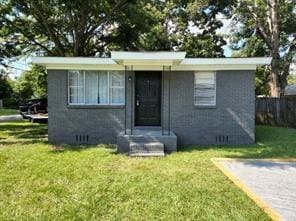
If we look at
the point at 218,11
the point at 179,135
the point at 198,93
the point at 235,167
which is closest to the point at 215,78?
the point at 198,93

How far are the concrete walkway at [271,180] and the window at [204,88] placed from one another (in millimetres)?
3500

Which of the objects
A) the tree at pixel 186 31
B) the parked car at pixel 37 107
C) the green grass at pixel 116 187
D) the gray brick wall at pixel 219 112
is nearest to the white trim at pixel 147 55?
the gray brick wall at pixel 219 112

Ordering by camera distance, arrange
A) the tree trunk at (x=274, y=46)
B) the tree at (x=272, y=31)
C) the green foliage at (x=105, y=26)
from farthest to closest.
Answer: the tree at (x=272, y=31), the tree trunk at (x=274, y=46), the green foliage at (x=105, y=26)

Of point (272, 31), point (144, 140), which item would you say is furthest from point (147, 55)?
point (272, 31)

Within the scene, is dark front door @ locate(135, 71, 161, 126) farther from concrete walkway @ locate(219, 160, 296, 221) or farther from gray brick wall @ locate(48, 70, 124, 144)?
concrete walkway @ locate(219, 160, 296, 221)

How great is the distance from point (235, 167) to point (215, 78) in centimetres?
451

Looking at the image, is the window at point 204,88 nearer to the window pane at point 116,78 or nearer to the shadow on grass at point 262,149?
the shadow on grass at point 262,149

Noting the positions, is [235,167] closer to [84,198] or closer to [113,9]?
[84,198]

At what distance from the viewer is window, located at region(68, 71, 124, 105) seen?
39.4 ft

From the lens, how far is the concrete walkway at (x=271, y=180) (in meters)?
5.34

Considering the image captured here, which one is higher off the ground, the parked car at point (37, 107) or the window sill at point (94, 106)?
the window sill at point (94, 106)

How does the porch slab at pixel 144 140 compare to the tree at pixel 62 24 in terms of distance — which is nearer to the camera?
the porch slab at pixel 144 140

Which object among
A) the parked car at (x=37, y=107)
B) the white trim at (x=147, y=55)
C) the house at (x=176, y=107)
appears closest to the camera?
the white trim at (x=147, y=55)

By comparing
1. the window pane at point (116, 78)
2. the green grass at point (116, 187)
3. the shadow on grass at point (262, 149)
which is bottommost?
the green grass at point (116, 187)
